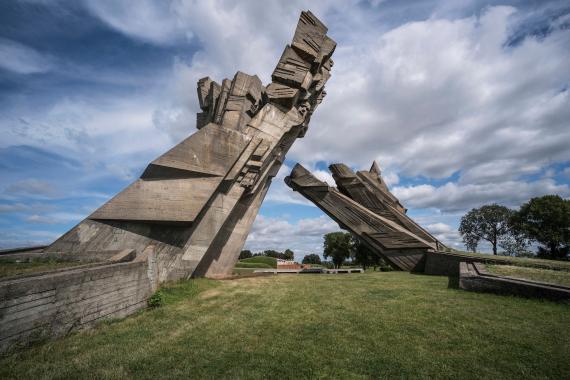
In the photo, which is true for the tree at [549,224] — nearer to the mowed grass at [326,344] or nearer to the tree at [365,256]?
the tree at [365,256]

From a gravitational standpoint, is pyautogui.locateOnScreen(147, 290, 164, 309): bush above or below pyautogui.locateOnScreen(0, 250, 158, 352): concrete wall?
below

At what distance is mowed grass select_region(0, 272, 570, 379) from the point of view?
10.2ft

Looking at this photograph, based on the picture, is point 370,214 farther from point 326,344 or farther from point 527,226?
point 527,226

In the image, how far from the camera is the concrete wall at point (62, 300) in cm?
349

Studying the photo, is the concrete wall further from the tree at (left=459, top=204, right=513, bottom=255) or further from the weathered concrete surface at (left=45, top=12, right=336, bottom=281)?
the tree at (left=459, top=204, right=513, bottom=255)

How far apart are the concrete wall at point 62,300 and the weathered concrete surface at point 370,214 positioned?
11529mm

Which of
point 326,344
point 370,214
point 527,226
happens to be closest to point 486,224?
point 527,226

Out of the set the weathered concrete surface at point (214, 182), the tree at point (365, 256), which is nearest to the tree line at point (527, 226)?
the tree at point (365, 256)

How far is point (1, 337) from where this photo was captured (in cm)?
333

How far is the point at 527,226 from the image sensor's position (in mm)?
29656

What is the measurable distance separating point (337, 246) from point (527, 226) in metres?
20.1

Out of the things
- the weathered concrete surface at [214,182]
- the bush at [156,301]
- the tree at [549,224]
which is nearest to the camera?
the bush at [156,301]

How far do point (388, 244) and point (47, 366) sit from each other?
13674mm

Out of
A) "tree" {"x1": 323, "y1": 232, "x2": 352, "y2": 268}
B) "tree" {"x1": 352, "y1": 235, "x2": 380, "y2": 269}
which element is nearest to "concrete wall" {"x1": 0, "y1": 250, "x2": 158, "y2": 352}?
"tree" {"x1": 352, "y1": 235, "x2": 380, "y2": 269}
